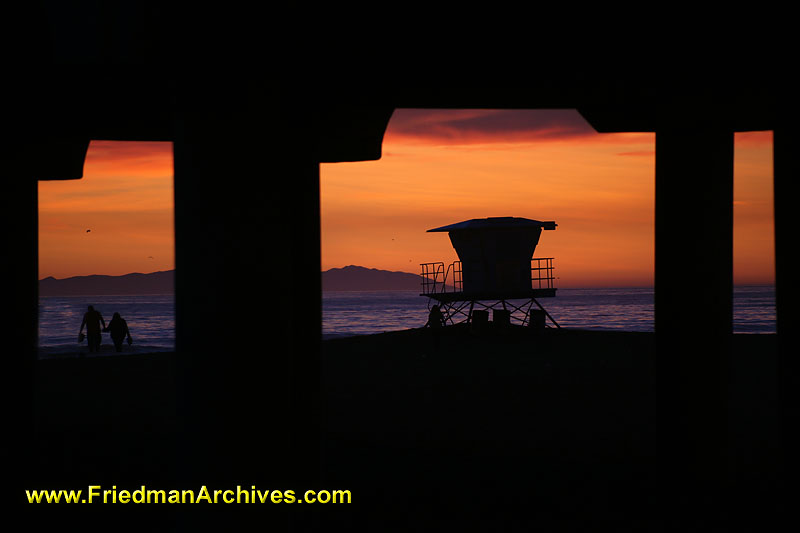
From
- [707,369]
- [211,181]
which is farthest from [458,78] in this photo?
[707,369]

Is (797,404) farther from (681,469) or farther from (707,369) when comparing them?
(681,469)

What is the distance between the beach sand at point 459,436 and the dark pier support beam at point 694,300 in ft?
1.70

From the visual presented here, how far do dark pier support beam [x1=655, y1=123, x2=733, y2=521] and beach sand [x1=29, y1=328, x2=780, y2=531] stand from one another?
0.52 metres

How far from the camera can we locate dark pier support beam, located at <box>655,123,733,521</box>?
7.66 m

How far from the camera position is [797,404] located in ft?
14.5

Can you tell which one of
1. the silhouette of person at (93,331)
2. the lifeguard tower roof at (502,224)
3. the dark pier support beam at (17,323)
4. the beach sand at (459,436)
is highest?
the lifeguard tower roof at (502,224)

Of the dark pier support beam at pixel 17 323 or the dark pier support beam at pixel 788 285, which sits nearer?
the dark pier support beam at pixel 788 285

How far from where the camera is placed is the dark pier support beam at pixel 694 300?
766 cm

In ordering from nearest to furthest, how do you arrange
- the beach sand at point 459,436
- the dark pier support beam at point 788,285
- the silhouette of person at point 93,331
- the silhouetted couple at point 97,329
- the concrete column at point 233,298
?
the dark pier support beam at point 788,285 < the concrete column at point 233,298 < the beach sand at point 459,436 < the silhouette of person at point 93,331 < the silhouetted couple at point 97,329

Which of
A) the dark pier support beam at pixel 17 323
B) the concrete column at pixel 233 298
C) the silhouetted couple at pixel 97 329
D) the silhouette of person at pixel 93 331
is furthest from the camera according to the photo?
the silhouetted couple at pixel 97 329

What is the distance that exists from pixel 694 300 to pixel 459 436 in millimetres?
4966

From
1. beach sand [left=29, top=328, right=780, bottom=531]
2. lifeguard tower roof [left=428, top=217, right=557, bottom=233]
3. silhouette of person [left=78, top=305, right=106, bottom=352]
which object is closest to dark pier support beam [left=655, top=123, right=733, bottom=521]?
beach sand [left=29, top=328, right=780, bottom=531]

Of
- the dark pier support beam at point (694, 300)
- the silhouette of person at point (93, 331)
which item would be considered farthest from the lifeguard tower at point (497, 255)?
the dark pier support beam at point (694, 300)

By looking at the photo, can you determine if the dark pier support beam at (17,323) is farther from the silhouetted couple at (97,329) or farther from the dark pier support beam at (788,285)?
the silhouetted couple at (97,329)
